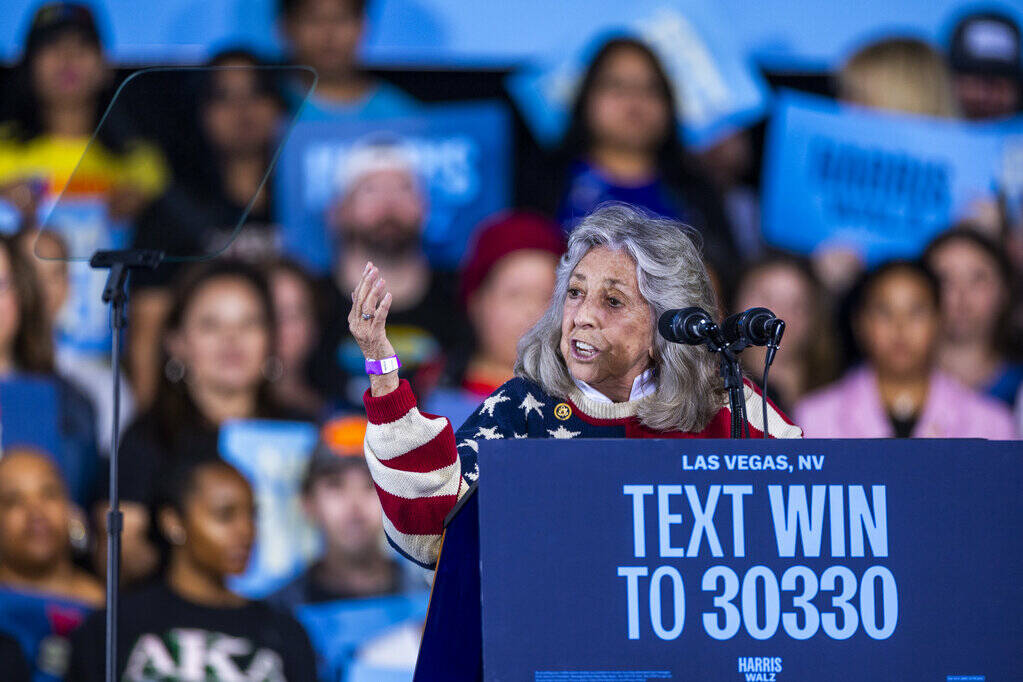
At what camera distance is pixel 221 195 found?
4324 mm

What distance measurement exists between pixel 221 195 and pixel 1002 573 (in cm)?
330

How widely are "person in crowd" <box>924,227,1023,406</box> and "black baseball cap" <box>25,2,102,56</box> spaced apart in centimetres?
→ 344

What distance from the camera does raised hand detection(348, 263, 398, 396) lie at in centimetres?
195

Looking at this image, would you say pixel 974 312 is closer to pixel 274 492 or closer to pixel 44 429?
pixel 274 492

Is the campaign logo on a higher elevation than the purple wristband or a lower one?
lower

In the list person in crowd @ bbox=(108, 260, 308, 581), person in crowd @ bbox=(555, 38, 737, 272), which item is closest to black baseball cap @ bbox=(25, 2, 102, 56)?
person in crowd @ bbox=(108, 260, 308, 581)

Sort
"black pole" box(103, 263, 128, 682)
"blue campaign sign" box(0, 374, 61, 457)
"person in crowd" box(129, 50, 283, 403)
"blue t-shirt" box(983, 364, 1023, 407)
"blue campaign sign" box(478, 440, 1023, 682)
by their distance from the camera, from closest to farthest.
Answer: "blue campaign sign" box(478, 440, 1023, 682), "black pole" box(103, 263, 128, 682), "person in crowd" box(129, 50, 283, 403), "blue campaign sign" box(0, 374, 61, 457), "blue t-shirt" box(983, 364, 1023, 407)

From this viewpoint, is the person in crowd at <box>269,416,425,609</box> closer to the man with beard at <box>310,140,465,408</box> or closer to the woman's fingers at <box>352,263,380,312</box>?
the man with beard at <box>310,140,465,408</box>

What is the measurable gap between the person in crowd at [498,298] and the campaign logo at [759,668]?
9.64ft

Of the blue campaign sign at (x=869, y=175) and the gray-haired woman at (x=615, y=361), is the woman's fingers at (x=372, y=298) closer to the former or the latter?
the gray-haired woman at (x=615, y=361)

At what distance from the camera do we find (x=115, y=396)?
8.68 ft

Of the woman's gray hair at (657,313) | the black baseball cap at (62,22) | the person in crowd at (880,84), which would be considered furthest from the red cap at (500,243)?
the woman's gray hair at (657,313)

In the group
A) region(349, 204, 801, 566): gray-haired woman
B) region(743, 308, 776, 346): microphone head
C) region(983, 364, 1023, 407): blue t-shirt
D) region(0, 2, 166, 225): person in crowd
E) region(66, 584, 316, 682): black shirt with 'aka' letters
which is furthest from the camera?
region(983, 364, 1023, 407): blue t-shirt

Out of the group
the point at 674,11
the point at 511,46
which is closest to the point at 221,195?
the point at 511,46
